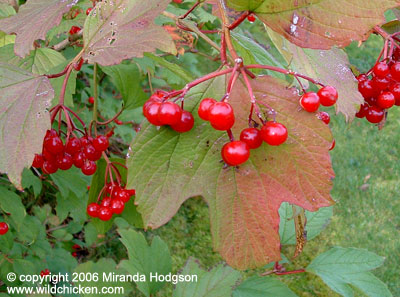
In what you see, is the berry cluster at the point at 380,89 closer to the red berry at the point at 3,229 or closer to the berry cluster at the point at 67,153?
the berry cluster at the point at 67,153

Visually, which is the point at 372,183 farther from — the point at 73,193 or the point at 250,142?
the point at 250,142

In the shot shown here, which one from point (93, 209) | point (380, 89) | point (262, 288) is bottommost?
point (262, 288)

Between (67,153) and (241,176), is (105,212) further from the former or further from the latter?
(241,176)

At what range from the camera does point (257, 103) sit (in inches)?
30.7

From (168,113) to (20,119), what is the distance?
13.5 inches

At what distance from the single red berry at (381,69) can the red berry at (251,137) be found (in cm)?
49

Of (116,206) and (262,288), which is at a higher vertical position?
(116,206)

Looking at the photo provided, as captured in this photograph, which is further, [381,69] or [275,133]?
[381,69]

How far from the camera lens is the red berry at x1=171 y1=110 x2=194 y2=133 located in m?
0.76

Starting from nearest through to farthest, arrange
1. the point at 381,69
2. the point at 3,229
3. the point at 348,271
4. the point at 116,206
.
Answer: the point at 381,69 < the point at 116,206 < the point at 348,271 < the point at 3,229

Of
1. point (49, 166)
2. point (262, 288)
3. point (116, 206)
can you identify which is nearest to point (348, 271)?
→ point (262, 288)

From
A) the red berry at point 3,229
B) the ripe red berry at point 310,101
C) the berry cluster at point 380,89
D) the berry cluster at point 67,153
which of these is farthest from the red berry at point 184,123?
the red berry at point 3,229

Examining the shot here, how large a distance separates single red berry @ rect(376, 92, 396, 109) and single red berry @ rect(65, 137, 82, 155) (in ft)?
2.76

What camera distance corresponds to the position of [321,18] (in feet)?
2.53
